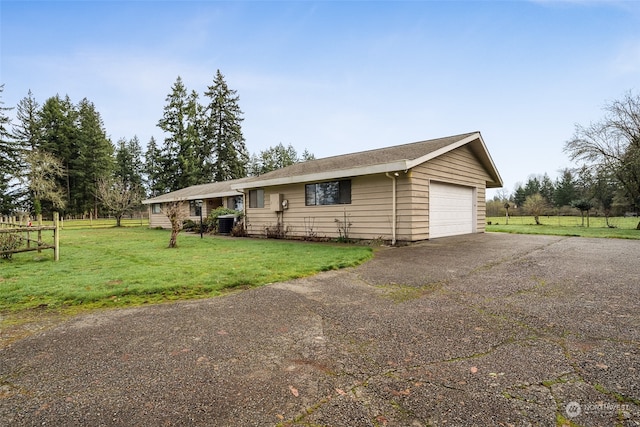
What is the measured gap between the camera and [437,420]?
1.57 meters

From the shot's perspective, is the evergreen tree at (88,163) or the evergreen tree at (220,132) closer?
the evergreen tree at (88,163)

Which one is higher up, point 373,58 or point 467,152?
point 373,58

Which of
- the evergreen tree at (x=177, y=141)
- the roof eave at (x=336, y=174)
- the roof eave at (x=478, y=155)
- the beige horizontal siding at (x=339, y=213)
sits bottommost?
the beige horizontal siding at (x=339, y=213)

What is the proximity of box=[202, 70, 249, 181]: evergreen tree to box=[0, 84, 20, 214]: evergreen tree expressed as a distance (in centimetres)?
1777

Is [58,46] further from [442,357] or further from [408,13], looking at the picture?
[442,357]

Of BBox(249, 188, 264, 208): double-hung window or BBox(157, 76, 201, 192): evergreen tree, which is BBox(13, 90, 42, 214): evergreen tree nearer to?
BBox(157, 76, 201, 192): evergreen tree

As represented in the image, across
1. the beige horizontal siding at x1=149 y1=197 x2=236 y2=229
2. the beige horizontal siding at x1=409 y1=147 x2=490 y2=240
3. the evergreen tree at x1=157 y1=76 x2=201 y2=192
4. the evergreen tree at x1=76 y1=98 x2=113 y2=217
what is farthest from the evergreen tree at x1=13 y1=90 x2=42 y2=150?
the beige horizontal siding at x1=409 y1=147 x2=490 y2=240

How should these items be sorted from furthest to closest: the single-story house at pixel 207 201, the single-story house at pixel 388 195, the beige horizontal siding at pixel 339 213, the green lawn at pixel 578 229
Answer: the single-story house at pixel 207 201 → the green lawn at pixel 578 229 → the beige horizontal siding at pixel 339 213 → the single-story house at pixel 388 195

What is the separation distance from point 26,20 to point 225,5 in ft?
22.6

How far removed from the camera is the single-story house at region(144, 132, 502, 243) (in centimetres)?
931

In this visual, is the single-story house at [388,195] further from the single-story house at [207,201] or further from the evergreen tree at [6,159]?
the evergreen tree at [6,159]

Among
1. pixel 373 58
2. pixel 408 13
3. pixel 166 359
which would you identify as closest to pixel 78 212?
pixel 373 58

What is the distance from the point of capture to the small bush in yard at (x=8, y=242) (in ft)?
24.3

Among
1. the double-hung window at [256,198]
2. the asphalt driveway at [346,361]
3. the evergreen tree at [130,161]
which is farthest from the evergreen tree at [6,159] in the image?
the asphalt driveway at [346,361]
